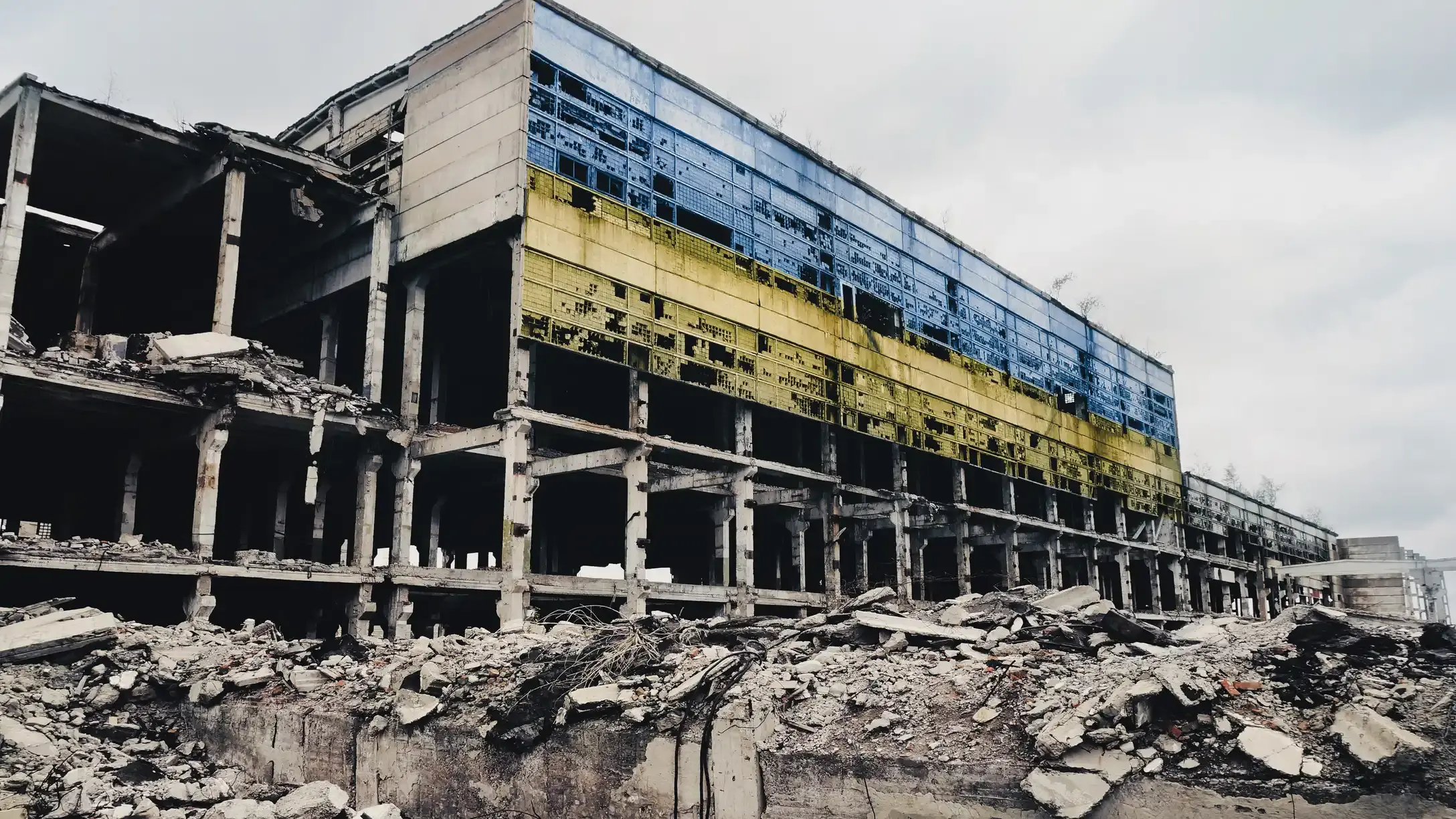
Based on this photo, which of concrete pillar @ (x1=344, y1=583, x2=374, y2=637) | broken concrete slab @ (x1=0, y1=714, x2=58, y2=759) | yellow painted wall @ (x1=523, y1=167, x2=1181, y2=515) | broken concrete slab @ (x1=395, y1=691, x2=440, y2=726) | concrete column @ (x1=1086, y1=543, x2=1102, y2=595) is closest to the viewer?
broken concrete slab @ (x1=0, y1=714, x2=58, y2=759)

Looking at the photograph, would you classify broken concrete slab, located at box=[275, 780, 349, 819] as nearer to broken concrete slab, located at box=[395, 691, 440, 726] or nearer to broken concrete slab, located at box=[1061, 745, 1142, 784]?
broken concrete slab, located at box=[395, 691, 440, 726]

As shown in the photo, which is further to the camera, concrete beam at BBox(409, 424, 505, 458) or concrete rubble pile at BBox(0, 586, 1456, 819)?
concrete beam at BBox(409, 424, 505, 458)

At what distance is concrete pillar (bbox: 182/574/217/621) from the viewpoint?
1953cm

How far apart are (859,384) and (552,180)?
40.4 ft

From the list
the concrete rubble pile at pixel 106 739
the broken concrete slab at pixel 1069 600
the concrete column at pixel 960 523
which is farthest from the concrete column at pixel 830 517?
the concrete rubble pile at pixel 106 739

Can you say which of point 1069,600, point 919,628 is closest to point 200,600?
point 919,628

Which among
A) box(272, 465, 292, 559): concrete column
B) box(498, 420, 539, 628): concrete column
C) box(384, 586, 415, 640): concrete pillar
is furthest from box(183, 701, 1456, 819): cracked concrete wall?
box(272, 465, 292, 559): concrete column

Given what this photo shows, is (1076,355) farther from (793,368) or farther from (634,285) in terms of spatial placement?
(634,285)

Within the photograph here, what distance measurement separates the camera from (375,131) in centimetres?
2705

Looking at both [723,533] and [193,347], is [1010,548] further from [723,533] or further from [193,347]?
[193,347]

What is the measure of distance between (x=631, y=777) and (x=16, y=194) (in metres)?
18.1

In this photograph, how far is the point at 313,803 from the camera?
34.9ft

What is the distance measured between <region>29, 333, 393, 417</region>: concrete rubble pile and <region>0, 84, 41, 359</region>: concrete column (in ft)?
4.11

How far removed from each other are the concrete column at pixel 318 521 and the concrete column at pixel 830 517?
13803 mm
